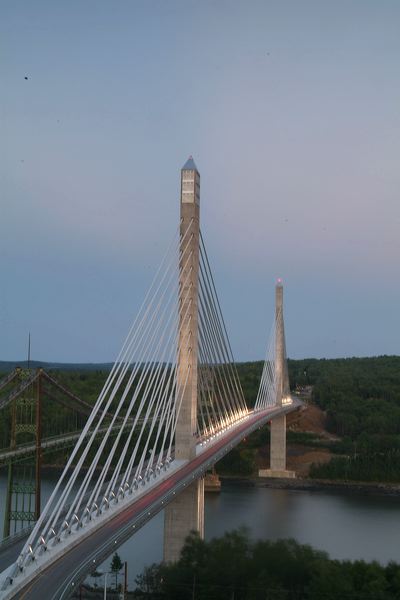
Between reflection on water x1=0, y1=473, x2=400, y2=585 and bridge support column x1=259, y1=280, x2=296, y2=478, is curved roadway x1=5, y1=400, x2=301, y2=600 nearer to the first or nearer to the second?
reflection on water x1=0, y1=473, x2=400, y2=585

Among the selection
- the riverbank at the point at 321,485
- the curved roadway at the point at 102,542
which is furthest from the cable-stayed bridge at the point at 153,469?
the riverbank at the point at 321,485

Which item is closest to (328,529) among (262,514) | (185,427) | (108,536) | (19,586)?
(262,514)

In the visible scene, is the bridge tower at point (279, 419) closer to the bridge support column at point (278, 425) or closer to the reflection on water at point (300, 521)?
the bridge support column at point (278, 425)

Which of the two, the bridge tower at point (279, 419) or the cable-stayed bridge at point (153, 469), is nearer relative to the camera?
the cable-stayed bridge at point (153, 469)

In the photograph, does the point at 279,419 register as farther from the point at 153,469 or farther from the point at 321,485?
the point at 153,469

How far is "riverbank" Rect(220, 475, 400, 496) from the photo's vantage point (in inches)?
1073

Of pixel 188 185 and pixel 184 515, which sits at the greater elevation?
pixel 188 185

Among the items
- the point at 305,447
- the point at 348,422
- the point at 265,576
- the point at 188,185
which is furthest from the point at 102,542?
the point at 348,422

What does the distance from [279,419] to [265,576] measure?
20.1 meters

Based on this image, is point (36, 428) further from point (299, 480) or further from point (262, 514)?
point (299, 480)

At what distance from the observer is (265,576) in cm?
1062

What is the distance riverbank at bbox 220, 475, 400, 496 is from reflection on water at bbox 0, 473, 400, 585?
0.77 meters

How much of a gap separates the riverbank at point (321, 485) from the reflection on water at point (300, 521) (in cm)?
77

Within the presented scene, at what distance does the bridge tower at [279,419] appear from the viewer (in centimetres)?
2945
